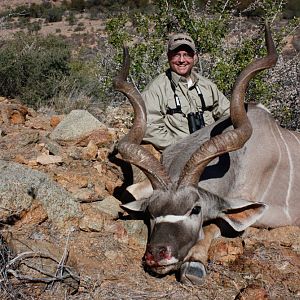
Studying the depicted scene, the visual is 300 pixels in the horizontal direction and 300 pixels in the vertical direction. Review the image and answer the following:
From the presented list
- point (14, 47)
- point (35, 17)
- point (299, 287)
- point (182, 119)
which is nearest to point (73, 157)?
point (182, 119)

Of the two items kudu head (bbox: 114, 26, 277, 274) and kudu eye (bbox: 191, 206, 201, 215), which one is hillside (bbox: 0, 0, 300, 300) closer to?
kudu head (bbox: 114, 26, 277, 274)

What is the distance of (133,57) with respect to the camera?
5887 millimetres

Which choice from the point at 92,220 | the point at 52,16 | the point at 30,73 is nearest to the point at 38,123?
the point at 30,73

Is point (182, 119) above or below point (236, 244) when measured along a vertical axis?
above

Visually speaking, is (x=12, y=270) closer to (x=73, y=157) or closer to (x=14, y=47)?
(x=73, y=157)

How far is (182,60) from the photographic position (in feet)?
15.1

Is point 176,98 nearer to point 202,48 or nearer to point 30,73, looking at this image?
point 202,48

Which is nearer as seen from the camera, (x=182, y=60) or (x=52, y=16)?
(x=182, y=60)

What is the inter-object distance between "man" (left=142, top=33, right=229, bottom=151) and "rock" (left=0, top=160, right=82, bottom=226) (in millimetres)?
1151

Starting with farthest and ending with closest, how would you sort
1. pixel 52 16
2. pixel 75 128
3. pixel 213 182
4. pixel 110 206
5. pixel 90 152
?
pixel 52 16, pixel 75 128, pixel 90 152, pixel 110 206, pixel 213 182

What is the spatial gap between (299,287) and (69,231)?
4.72 feet

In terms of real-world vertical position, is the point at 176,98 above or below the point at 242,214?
above

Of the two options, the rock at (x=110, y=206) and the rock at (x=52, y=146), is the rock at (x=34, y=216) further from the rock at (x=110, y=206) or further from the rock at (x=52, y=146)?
the rock at (x=52, y=146)

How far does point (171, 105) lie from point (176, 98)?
0.24ft
